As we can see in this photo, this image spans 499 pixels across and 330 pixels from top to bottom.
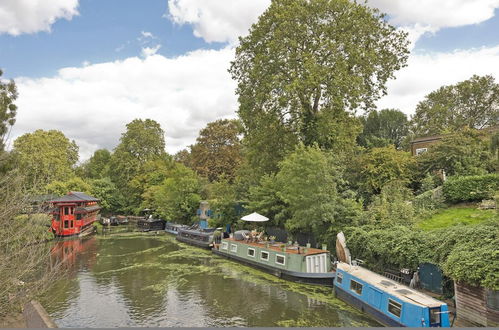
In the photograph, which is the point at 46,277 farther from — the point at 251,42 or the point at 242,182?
the point at 242,182

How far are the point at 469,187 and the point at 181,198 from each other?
29642 mm

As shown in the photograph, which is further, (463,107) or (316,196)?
(463,107)

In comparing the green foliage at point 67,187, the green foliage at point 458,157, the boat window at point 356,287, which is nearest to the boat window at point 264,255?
the boat window at point 356,287

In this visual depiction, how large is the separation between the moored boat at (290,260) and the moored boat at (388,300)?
234 centimetres

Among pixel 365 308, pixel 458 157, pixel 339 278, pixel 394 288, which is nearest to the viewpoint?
pixel 394 288

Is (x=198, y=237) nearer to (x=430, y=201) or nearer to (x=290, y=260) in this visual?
(x=290, y=260)

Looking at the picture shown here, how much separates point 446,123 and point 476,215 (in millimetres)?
34732

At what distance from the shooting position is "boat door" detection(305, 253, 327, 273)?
1953 cm

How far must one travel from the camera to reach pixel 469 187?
73.9 feet

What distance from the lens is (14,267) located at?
26.7 feet

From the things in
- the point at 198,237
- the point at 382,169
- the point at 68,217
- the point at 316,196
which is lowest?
the point at 198,237

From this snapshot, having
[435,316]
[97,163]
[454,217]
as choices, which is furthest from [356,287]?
[97,163]

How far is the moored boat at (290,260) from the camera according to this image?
1919 centimetres

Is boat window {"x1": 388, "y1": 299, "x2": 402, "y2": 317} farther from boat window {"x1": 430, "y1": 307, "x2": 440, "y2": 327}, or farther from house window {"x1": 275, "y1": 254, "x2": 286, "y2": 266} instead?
house window {"x1": 275, "y1": 254, "x2": 286, "y2": 266}
